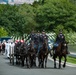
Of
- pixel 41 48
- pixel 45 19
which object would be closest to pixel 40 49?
pixel 41 48

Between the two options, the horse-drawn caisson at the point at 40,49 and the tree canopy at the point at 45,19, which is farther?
the tree canopy at the point at 45,19

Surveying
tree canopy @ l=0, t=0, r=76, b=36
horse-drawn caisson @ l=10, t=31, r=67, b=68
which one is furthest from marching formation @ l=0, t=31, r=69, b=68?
tree canopy @ l=0, t=0, r=76, b=36

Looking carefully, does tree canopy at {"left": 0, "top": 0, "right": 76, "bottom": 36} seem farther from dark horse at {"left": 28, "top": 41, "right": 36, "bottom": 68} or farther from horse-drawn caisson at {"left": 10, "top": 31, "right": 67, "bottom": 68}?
dark horse at {"left": 28, "top": 41, "right": 36, "bottom": 68}

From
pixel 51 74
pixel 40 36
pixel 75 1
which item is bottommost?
pixel 51 74

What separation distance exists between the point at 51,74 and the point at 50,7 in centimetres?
7626

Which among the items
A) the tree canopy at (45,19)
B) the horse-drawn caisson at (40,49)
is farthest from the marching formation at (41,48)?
the tree canopy at (45,19)

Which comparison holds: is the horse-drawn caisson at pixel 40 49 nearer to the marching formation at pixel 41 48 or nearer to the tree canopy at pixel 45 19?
the marching formation at pixel 41 48

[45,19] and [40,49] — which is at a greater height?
[45,19]

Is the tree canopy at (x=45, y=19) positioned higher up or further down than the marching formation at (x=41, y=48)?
higher up

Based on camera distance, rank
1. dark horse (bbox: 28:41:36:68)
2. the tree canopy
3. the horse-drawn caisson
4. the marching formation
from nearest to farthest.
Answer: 1. the marching formation
2. the horse-drawn caisson
3. dark horse (bbox: 28:41:36:68)
4. the tree canopy

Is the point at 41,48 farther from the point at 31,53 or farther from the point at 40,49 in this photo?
the point at 31,53

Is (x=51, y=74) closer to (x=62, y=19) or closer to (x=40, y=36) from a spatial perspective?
(x=40, y=36)

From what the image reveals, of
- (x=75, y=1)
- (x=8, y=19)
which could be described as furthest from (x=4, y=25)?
(x=75, y=1)

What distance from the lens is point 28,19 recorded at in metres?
116
